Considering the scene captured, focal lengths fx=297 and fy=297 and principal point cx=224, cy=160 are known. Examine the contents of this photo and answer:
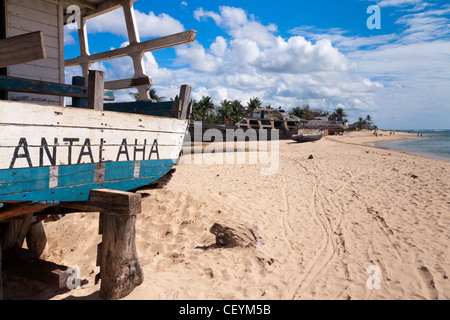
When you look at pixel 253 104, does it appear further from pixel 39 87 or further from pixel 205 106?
pixel 39 87

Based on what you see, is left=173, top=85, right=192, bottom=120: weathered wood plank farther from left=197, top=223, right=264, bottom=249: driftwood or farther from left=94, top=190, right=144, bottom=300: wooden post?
left=197, top=223, right=264, bottom=249: driftwood

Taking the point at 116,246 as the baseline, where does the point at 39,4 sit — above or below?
above

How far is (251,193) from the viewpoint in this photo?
9.30 m

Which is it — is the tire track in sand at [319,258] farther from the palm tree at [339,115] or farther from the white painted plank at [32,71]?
the palm tree at [339,115]

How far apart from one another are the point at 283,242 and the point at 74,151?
4.42m

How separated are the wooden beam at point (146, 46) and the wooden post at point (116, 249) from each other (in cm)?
263

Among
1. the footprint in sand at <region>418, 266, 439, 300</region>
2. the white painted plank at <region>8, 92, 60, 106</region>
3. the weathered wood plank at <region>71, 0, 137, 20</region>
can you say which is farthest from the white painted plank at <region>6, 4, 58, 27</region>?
the footprint in sand at <region>418, 266, 439, 300</region>

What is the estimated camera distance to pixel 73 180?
314cm

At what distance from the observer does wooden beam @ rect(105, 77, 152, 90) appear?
525cm

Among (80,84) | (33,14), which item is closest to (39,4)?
(33,14)
